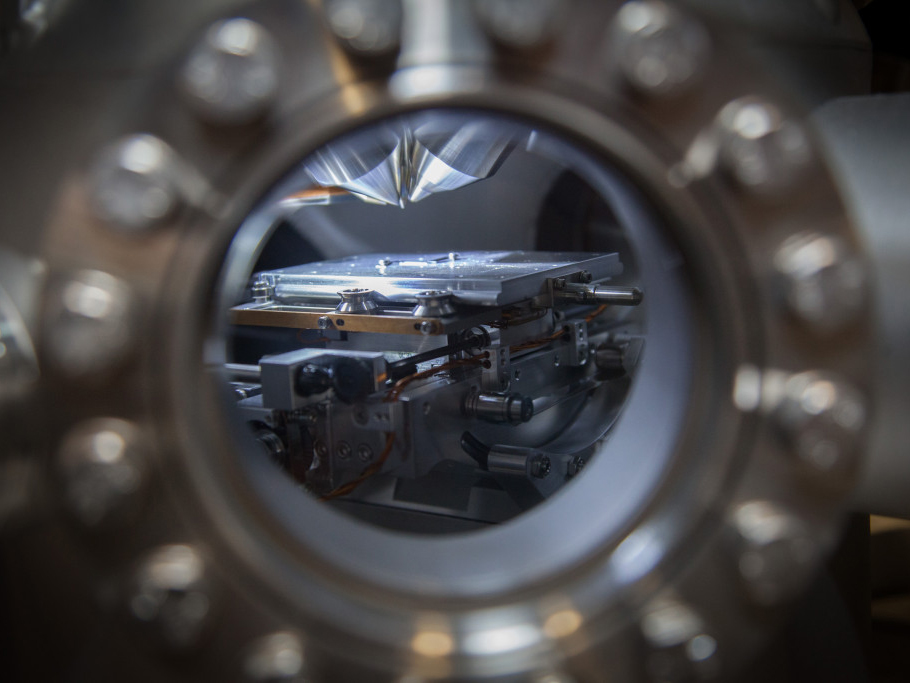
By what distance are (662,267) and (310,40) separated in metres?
0.36

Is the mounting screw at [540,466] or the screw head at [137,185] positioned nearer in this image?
the screw head at [137,185]

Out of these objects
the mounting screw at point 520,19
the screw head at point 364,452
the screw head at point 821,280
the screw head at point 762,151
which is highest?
the mounting screw at point 520,19

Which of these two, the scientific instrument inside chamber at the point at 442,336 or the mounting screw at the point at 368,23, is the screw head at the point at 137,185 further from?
the scientific instrument inside chamber at the point at 442,336

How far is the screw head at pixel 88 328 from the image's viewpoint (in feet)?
1.73

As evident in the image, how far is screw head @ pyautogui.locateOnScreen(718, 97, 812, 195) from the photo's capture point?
1.79ft

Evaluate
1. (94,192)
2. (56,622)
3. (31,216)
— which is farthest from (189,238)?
(56,622)

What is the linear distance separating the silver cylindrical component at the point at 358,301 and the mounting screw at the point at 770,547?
98cm

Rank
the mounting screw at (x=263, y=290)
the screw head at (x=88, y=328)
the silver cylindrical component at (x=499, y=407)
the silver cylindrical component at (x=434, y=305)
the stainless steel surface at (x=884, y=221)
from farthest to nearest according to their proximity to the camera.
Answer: the mounting screw at (x=263, y=290)
the silver cylindrical component at (x=499, y=407)
the silver cylindrical component at (x=434, y=305)
the stainless steel surface at (x=884, y=221)
the screw head at (x=88, y=328)

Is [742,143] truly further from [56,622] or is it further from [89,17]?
[56,622]

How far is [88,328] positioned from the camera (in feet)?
1.74

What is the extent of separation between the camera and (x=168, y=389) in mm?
545

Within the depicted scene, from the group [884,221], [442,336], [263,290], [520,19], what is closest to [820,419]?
[884,221]

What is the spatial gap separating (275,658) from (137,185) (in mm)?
351

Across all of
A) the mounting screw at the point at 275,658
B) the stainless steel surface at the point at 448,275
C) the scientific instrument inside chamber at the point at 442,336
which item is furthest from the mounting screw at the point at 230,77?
the stainless steel surface at the point at 448,275
